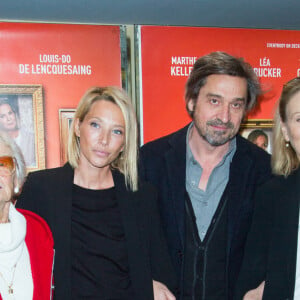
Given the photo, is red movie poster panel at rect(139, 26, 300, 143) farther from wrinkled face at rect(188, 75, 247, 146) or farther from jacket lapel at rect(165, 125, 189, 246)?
wrinkled face at rect(188, 75, 247, 146)

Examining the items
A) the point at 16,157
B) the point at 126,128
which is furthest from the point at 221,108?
the point at 16,157

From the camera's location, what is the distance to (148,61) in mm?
2266

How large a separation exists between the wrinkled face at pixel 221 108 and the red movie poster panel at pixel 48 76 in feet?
1.59

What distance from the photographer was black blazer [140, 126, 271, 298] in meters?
2.11

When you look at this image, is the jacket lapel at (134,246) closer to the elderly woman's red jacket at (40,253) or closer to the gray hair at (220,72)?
the elderly woman's red jacket at (40,253)

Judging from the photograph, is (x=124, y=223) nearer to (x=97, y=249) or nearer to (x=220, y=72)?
(x=97, y=249)

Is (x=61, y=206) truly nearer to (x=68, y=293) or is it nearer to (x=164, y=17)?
(x=68, y=293)

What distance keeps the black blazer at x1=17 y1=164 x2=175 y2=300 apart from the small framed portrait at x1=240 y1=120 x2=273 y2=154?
72 centimetres

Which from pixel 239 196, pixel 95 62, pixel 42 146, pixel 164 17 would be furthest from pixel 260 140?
pixel 42 146

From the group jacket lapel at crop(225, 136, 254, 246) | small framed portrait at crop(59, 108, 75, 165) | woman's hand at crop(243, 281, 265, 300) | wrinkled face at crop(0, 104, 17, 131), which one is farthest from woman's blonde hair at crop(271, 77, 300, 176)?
wrinkled face at crop(0, 104, 17, 131)

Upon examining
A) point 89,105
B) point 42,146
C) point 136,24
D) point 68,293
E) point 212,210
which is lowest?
point 68,293

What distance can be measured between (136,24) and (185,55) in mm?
321

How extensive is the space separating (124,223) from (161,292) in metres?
0.41

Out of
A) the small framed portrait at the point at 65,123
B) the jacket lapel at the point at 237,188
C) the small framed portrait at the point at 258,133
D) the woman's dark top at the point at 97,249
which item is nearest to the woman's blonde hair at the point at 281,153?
the jacket lapel at the point at 237,188
